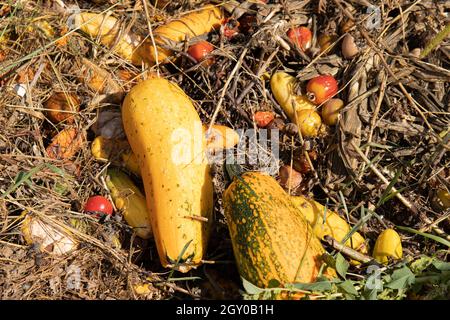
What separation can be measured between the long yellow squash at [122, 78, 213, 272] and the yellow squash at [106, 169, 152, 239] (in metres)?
0.11

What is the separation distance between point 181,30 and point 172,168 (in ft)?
3.61

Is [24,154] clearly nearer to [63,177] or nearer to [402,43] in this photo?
[63,177]

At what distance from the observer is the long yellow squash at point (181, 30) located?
3.93 meters

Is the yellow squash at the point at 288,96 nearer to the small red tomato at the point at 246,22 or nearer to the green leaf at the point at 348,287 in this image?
the small red tomato at the point at 246,22

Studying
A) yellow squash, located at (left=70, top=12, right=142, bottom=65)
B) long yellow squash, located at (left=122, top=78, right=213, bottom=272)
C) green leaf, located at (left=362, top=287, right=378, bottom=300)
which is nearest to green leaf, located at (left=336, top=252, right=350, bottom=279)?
green leaf, located at (left=362, top=287, right=378, bottom=300)

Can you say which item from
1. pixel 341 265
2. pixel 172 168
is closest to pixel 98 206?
pixel 172 168

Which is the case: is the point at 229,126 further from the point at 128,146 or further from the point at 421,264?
the point at 421,264

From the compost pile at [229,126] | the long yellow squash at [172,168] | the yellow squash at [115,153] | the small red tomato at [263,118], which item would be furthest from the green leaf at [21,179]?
the small red tomato at [263,118]

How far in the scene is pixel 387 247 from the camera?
3258mm

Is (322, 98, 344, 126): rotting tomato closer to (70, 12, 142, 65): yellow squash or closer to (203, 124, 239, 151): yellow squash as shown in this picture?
(203, 124, 239, 151): yellow squash

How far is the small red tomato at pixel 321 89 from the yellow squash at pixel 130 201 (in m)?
1.19

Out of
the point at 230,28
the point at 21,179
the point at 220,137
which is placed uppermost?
the point at 230,28

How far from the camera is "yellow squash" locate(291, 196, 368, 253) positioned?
3355mm

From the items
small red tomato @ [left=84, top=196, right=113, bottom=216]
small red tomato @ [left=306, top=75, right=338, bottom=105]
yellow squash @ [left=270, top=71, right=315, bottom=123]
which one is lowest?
small red tomato @ [left=84, top=196, right=113, bottom=216]
